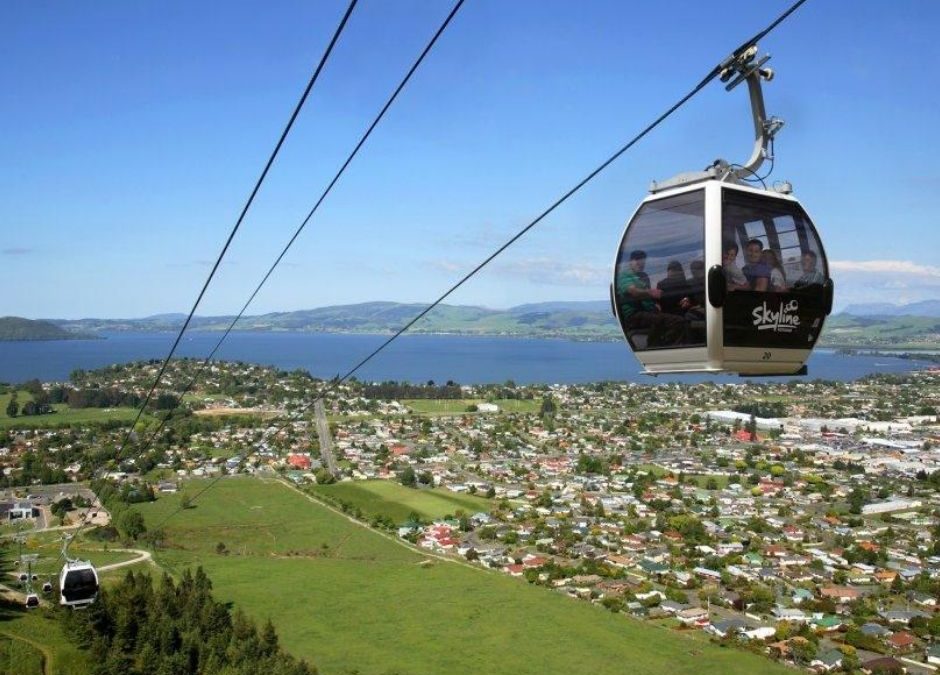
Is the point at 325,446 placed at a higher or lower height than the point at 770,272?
lower

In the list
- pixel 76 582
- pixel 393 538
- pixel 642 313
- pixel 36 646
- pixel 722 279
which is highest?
pixel 722 279

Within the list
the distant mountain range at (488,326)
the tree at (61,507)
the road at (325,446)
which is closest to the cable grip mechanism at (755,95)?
the tree at (61,507)

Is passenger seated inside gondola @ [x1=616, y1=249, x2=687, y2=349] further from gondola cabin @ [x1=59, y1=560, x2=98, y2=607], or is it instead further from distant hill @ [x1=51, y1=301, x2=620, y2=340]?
distant hill @ [x1=51, y1=301, x2=620, y2=340]

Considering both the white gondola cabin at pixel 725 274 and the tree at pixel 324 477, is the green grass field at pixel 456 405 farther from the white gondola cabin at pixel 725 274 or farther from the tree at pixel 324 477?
the white gondola cabin at pixel 725 274

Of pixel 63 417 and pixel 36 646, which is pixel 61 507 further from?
pixel 63 417

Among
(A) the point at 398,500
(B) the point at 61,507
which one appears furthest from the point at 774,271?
(B) the point at 61,507

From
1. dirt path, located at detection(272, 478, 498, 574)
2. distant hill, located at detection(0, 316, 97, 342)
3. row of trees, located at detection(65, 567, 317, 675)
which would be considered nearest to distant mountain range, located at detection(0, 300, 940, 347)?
distant hill, located at detection(0, 316, 97, 342)

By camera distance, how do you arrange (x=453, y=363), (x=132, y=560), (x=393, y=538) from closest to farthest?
(x=132, y=560)
(x=393, y=538)
(x=453, y=363)

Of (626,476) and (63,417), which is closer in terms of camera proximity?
(626,476)
